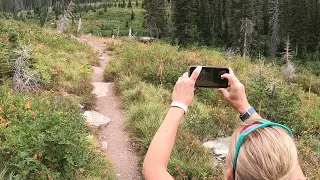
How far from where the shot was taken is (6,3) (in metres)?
142

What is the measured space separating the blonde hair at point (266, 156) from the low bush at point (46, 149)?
13.7 ft

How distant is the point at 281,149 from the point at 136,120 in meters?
7.45

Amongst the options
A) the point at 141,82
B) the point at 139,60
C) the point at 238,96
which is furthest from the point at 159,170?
the point at 139,60

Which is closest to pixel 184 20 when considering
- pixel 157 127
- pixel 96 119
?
pixel 96 119

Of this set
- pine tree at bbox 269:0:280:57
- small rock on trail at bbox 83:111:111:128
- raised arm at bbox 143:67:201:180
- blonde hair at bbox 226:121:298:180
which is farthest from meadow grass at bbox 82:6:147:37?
blonde hair at bbox 226:121:298:180

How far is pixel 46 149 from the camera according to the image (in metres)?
5.56

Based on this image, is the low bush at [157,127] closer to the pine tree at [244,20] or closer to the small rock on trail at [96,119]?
the small rock on trail at [96,119]

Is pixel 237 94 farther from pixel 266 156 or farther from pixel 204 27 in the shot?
pixel 204 27

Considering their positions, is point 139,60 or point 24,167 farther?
point 139,60

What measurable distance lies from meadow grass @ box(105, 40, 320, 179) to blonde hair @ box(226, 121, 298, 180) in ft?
15.1

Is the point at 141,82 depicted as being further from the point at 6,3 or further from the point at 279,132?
the point at 6,3

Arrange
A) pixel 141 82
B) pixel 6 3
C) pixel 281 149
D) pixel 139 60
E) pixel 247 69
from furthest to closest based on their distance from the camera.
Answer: pixel 6 3 < pixel 247 69 < pixel 139 60 < pixel 141 82 < pixel 281 149

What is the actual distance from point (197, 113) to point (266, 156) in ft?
25.2

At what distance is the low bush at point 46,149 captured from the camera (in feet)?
17.3
